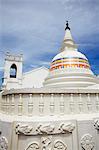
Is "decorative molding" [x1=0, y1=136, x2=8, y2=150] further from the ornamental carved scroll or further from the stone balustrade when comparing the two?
the stone balustrade

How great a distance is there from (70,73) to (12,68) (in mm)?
10021

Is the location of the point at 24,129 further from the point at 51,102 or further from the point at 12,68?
the point at 12,68

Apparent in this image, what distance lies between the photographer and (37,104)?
16.4 ft

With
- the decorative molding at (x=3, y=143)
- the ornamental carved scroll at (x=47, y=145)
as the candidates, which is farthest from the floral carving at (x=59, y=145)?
the decorative molding at (x=3, y=143)

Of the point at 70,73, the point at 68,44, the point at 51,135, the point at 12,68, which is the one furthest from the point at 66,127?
the point at 12,68

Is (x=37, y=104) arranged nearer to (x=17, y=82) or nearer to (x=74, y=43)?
(x=74, y=43)

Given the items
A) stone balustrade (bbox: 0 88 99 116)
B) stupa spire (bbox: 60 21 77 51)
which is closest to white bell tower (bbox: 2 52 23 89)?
stupa spire (bbox: 60 21 77 51)

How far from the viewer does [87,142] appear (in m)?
4.69

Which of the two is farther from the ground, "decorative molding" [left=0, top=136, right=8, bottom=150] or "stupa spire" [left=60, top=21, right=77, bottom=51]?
"stupa spire" [left=60, top=21, right=77, bottom=51]

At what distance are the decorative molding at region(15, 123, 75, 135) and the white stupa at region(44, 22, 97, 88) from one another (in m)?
3.04

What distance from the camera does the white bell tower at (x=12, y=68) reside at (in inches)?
601

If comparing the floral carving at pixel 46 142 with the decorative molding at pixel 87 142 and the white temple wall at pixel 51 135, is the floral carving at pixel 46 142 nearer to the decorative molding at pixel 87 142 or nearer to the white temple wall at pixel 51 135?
the white temple wall at pixel 51 135

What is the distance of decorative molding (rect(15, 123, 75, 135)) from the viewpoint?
4605mm

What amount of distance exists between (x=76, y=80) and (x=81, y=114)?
9.53 ft
